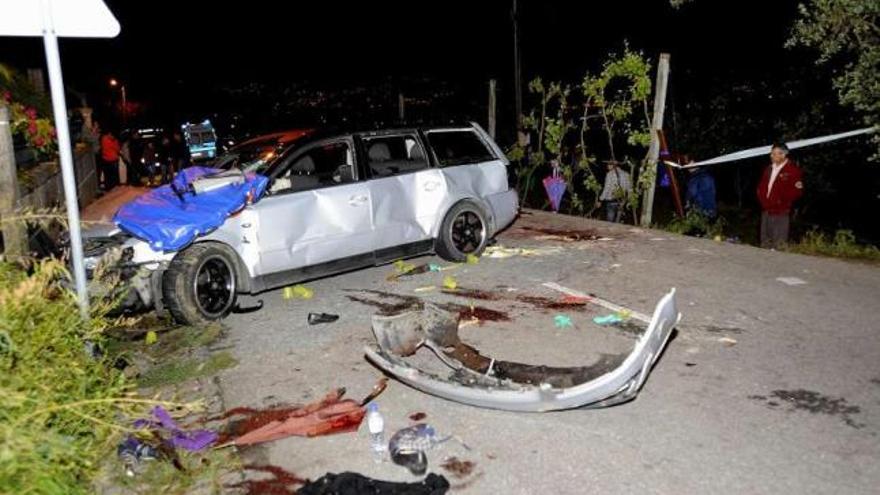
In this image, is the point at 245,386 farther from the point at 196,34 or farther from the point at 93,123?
the point at 196,34

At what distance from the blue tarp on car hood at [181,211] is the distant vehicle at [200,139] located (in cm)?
1640

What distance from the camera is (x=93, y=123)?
677 inches

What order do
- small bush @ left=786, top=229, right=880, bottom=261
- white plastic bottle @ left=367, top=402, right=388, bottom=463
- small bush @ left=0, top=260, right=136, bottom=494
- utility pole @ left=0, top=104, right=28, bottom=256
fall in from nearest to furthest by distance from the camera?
small bush @ left=0, top=260, right=136, bottom=494 → white plastic bottle @ left=367, top=402, right=388, bottom=463 → utility pole @ left=0, top=104, right=28, bottom=256 → small bush @ left=786, top=229, right=880, bottom=261

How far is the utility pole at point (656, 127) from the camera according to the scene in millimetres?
10469

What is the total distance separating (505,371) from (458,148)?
14.3 ft

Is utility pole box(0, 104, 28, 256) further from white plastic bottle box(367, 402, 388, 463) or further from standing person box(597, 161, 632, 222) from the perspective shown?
standing person box(597, 161, 632, 222)

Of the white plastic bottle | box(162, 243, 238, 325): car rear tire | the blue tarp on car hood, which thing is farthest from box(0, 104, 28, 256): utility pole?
the white plastic bottle

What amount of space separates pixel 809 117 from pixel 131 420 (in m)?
12.9

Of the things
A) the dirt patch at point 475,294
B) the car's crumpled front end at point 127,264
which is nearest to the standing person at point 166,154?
the car's crumpled front end at point 127,264

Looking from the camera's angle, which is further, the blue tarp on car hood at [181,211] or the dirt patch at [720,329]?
the blue tarp on car hood at [181,211]

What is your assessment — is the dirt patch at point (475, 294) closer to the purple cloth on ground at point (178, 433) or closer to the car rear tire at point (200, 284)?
the car rear tire at point (200, 284)

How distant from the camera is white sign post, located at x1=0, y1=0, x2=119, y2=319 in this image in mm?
4258

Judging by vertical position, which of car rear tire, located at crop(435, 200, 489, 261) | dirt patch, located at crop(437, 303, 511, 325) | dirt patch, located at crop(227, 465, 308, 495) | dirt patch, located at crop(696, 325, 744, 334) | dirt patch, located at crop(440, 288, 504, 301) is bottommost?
dirt patch, located at crop(227, 465, 308, 495)

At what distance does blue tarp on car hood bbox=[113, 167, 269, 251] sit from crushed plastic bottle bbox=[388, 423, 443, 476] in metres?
3.15
